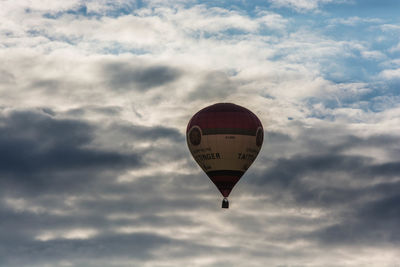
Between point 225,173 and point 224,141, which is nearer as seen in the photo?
point 224,141

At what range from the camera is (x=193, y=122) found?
185875 millimetres

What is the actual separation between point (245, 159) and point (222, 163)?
313 centimetres

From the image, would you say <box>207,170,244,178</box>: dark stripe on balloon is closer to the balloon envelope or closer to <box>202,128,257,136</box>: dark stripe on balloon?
the balloon envelope

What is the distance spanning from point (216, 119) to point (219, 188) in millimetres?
8813

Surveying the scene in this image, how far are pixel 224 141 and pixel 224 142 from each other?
0.41ft

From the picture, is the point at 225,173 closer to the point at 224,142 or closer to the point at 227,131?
the point at 224,142

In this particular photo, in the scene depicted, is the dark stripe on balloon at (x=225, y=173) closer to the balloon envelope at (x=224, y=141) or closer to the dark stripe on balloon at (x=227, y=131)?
the balloon envelope at (x=224, y=141)

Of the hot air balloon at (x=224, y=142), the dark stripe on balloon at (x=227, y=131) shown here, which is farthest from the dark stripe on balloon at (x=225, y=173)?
Result: the dark stripe on balloon at (x=227, y=131)

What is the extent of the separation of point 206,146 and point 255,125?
6931 millimetres

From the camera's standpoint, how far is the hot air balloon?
18362cm

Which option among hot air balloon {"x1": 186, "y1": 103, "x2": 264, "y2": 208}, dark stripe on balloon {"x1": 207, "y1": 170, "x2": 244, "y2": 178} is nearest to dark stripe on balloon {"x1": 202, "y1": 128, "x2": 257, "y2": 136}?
hot air balloon {"x1": 186, "y1": 103, "x2": 264, "y2": 208}

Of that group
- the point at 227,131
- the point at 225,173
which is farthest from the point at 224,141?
the point at 225,173

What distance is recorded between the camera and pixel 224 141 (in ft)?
602

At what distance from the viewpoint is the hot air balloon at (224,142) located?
18362cm
